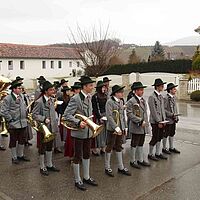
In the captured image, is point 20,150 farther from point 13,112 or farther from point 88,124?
point 88,124

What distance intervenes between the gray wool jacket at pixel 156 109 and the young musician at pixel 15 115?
282 cm

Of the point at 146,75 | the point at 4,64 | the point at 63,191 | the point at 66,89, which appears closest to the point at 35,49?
the point at 4,64

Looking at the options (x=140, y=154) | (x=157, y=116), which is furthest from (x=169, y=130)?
(x=140, y=154)

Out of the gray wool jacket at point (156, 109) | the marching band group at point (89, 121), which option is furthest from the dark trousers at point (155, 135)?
the gray wool jacket at point (156, 109)

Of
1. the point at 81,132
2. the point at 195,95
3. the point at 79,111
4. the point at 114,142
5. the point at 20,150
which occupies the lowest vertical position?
the point at 20,150

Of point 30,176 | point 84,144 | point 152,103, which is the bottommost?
point 30,176

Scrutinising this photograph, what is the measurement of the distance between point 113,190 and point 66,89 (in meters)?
3.46

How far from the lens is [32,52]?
1871 inches

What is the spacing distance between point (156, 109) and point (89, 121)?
2.21 m

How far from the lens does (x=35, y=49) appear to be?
4875cm

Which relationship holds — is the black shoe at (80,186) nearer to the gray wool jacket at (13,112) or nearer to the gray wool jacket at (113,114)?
the gray wool jacket at (113,114)

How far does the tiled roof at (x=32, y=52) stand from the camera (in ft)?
148

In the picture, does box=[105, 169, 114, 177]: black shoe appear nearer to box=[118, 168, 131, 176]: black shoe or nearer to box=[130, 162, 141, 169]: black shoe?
box=[118, 168, 131, 176]: black shoe

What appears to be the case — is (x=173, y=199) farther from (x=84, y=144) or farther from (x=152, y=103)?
(x=152, y=103)
